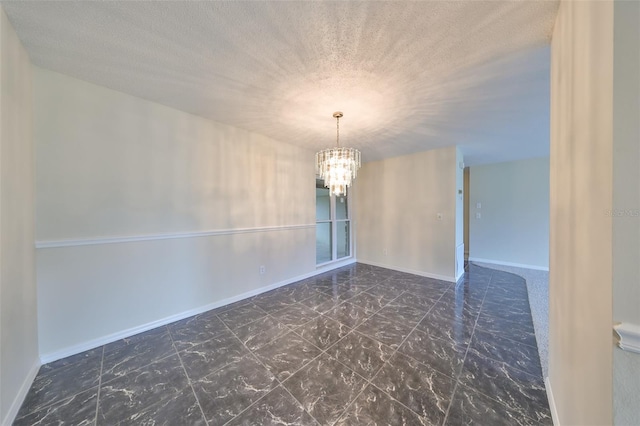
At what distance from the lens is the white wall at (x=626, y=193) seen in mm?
648

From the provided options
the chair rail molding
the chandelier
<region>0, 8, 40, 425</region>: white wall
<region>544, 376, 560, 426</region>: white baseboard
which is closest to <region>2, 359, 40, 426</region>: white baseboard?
<region>0, 8, 40, 425</region>: white wall

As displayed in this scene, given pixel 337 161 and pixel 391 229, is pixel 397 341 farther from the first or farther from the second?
pixel 391 229

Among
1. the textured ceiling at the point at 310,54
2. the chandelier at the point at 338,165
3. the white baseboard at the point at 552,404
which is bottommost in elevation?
the white baseboard at the point at 552,404

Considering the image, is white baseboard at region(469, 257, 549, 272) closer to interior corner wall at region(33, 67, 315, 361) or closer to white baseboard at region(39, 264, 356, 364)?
white baseboard at region(39, 264, 356, 364)

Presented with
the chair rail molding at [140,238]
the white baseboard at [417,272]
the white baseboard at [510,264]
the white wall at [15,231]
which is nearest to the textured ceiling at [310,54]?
the white wall at [15,231]

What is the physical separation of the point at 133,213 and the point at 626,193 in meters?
3.24

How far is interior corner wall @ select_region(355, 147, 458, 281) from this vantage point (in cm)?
380

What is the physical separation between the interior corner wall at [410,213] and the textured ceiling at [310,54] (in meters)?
1.45

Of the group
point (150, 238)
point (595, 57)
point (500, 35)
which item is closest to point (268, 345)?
point (150, 238)

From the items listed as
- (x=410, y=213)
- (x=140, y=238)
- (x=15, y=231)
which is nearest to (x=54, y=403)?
(x=15, y=231)

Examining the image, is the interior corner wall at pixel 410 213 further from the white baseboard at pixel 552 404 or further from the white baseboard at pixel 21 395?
the white baseboard at pixel 21 395

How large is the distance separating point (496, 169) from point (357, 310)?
465 centimetres

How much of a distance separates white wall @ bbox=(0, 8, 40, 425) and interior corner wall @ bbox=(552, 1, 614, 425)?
2858 mm

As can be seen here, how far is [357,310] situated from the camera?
2.72 metres
